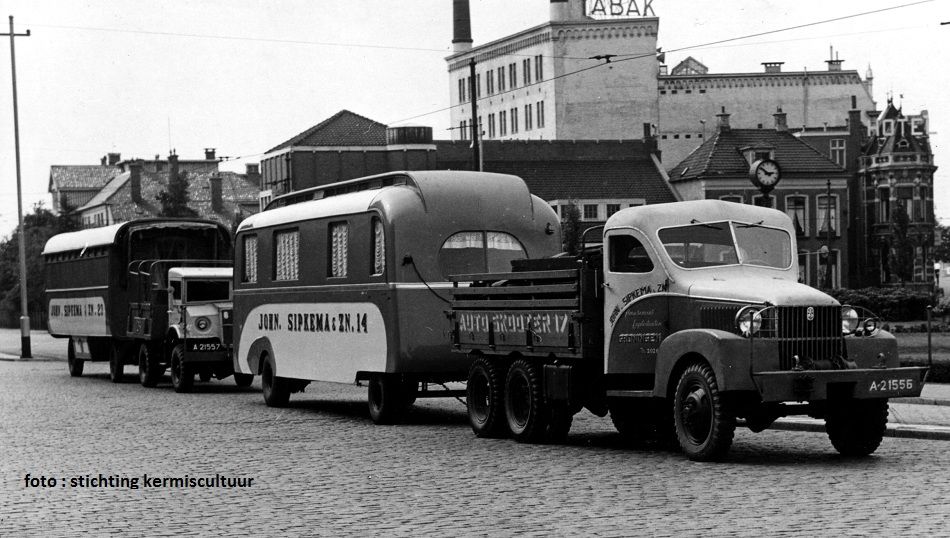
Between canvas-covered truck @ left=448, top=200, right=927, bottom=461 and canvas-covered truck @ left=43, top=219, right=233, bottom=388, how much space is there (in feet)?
42.0

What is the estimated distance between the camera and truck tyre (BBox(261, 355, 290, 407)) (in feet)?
82.6

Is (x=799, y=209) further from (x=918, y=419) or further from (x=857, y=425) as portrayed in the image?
(x=857, y=425)

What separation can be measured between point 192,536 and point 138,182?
120298mm

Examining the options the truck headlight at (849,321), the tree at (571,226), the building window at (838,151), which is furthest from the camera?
the building window at (838,151)

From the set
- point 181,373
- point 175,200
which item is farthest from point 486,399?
point 175,200

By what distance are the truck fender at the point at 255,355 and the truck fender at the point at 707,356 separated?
10.8 m

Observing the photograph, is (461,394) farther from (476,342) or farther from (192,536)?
(192,536)

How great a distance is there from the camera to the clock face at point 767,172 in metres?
31.7

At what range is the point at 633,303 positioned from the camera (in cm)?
1627

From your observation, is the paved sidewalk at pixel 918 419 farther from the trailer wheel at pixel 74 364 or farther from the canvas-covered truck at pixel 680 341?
the trailer wheel at pixel 74 364

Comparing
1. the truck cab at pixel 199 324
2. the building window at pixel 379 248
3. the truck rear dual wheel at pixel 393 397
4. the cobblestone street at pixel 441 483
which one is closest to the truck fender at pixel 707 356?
the cobblestone street at pixel 441 483

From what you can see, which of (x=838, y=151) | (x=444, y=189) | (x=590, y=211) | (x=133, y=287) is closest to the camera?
(x=444, y=189)

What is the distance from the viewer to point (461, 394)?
21.7 metres

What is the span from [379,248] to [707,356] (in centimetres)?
730
